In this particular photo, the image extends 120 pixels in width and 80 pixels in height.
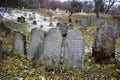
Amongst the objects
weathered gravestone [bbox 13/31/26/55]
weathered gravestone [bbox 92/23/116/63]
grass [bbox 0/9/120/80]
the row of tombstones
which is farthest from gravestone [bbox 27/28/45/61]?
weathered gravestone [bbox 92/23/116/63]

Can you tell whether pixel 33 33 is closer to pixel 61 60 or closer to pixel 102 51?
pixel 61 60

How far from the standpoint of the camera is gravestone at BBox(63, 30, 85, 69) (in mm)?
7996

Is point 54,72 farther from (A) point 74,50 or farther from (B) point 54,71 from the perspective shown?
(A) point 74,50

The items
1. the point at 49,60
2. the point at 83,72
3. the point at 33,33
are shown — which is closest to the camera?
the point at 83,72

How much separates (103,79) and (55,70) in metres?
1.69

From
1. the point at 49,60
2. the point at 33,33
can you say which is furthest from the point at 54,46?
the point at 33,33

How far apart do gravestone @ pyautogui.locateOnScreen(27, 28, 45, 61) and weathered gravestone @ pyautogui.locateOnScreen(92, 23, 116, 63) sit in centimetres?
213

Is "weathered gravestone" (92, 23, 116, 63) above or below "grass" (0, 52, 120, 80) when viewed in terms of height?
above

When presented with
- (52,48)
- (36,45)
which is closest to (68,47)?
(52,48)

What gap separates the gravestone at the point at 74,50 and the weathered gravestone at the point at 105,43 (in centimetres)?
85

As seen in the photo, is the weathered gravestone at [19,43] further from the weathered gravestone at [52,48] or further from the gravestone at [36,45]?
the weathered gravestone at [52,48]

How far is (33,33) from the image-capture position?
888 cm

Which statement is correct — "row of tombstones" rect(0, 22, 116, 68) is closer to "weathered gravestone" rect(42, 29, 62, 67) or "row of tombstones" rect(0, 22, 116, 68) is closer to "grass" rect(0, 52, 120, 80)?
"weathered gravestone" rect(42, 29, 62, 67)


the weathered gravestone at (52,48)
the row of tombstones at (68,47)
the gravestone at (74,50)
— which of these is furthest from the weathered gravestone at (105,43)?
the weathered gravestone at (52,48)
